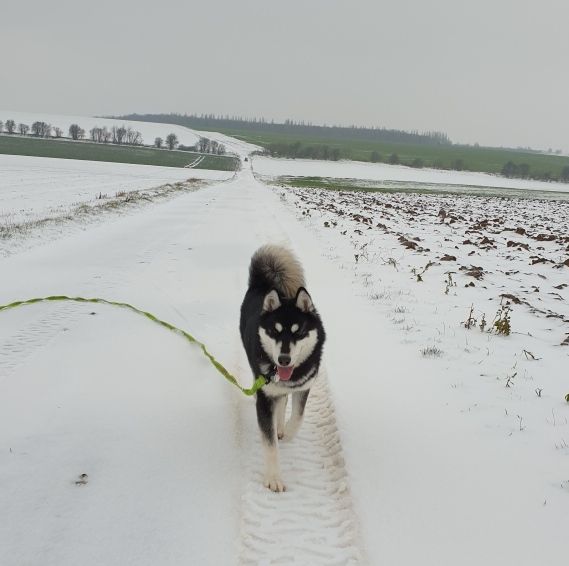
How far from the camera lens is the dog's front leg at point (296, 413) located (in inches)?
164

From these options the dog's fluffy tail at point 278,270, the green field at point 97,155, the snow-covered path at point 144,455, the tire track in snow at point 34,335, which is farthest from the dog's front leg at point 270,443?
the green field at point 97,155

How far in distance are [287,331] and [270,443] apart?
0.95 metres

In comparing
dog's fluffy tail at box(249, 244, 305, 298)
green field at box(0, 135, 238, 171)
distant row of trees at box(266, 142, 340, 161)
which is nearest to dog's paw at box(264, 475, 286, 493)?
dog's fluffy tail at box(249, 244, 305, 298)

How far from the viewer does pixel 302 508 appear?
3.46 meters

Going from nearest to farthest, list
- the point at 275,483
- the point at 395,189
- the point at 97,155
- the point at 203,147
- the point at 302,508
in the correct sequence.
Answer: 1. the point at 302,508
2. the point at 275,483
3. the point at 395,189
4. the point at 97,155
5. the point at 203,147

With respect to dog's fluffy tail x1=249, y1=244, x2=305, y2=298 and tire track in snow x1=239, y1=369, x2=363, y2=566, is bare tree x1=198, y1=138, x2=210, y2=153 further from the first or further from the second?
tire track in snow x1=239, y1=369, x2=363, y2=566

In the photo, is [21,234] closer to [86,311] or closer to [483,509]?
[86,311]

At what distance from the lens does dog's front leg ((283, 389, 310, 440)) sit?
416cm

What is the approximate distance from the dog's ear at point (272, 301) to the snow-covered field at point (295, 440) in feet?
4.46

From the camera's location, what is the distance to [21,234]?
13.2 metres

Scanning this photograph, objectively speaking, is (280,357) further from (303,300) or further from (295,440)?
(295,440)

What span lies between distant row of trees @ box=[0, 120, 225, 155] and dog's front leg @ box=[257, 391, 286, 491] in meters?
118

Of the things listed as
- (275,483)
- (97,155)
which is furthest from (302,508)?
(97,155)

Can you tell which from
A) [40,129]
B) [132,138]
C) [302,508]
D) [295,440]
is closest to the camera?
[302,508]
